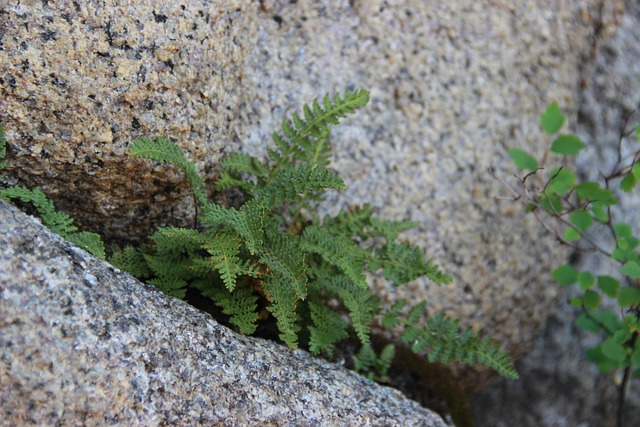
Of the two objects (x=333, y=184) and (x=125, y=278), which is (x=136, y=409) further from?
(x=333, y=184)

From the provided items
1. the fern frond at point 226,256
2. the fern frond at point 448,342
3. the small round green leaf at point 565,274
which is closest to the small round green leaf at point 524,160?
the small round green leaf at point 565,274

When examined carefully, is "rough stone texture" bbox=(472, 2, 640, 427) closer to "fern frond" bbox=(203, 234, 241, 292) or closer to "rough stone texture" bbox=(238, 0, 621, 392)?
"rough stone texture" bbox=(238, 0, 621, 392)

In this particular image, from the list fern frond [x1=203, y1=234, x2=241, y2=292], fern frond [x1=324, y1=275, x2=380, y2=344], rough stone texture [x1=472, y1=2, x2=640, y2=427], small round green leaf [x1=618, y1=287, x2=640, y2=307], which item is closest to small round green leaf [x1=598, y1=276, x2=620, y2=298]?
small round green leaf [x1=618, y1=287, x2=640, y2=307]

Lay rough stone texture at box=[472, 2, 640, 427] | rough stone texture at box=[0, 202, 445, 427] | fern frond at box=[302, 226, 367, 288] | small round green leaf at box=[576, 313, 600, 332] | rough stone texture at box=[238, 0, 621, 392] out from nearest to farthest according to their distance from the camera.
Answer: rough stone texture at box=[0, 202, 445, 427], fern frond at box=[302, 226, 367, 288], rough stone texture at box=[238, 0, 621, 392], small round green leaf at box=[576, 313, 600, 332], rough stone texture at box=[472, 2, 640, 427]

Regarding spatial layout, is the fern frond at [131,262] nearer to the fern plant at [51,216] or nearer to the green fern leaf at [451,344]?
the fern plant at [51,216]

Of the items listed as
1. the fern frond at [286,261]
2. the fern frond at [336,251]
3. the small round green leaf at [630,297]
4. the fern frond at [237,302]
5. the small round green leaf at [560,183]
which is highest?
the small round green leaf at [560,183]

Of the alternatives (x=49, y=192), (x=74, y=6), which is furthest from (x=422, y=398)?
(x=74, y=6)
